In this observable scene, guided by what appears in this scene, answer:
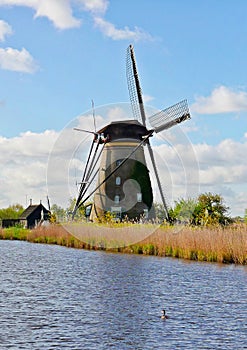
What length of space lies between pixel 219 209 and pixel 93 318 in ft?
84.8

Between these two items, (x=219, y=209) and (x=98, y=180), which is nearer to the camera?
(x=219, y=209)

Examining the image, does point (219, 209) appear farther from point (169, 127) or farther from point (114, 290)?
point (114, 290)

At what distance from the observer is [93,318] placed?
36.7ft

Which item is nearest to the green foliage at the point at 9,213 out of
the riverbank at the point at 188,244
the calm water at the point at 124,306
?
the riverbank at the point at 188,244

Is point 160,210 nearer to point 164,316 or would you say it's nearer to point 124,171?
point 124,171

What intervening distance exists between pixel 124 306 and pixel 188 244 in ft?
33.4

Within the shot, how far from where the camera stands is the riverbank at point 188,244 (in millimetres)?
20047

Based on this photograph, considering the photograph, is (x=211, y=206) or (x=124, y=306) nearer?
(x=124, y=306)

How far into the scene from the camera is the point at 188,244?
22.3 meters

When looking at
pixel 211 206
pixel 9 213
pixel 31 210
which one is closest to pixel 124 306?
pixel 211 206

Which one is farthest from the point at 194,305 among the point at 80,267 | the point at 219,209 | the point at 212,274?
the point at 219,209

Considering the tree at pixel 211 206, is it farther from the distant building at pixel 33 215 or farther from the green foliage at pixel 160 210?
the distant building at pixel 33 215

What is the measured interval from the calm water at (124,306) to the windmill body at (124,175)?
59.0 feet

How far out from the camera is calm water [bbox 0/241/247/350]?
956 cm
